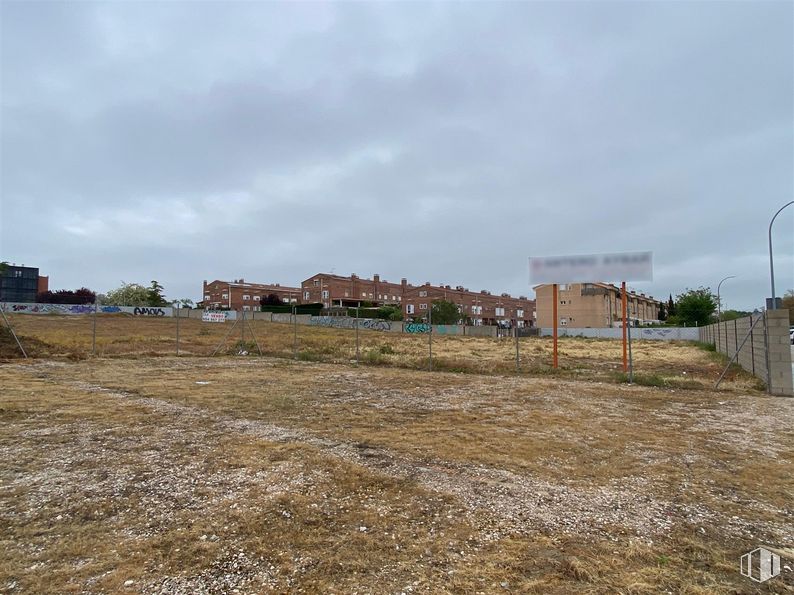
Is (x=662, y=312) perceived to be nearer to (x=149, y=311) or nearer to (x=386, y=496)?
(x=149, y=311)

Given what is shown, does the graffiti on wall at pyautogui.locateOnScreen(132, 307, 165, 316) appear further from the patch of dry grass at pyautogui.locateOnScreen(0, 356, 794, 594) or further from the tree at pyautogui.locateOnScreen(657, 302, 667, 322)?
the tree at pyautogui.locateOnScreen(657, 302, 667, 322)

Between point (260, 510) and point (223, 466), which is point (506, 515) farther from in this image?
point (223, 466)

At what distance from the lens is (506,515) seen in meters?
3.85

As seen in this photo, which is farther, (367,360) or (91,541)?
→ (367,360)

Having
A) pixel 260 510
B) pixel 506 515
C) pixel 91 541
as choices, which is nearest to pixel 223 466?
pixel 260 510

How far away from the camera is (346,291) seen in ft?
294

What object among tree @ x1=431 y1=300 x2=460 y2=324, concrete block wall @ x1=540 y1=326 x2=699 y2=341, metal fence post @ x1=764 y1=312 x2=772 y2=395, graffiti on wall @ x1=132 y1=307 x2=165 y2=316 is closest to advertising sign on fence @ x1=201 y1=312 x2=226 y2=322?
metal fence post @ x1=764 y1=312 x2=772 y2=395

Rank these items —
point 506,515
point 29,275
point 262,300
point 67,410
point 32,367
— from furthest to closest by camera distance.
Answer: point 29,275 → point 262,300 → point 32,367 → point 67,410 → point 506,515

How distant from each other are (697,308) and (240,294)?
84329mm

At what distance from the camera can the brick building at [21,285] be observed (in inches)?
3893

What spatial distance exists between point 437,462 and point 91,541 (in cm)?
346

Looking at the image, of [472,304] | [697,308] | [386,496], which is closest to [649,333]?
[697,308]

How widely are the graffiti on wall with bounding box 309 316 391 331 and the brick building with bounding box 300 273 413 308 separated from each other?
25.4 m

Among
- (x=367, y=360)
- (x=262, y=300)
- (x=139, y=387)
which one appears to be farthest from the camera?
(x=262, y=300)
